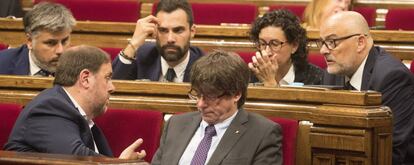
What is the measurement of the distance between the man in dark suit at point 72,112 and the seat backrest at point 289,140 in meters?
0.39

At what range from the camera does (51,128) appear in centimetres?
249

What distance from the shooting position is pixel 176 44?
3.50 m

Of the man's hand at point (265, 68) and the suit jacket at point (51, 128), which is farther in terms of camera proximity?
the man's hand at point (265, 68)

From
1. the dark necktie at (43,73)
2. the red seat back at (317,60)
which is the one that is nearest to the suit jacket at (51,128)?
the dark necktie at (43,73)

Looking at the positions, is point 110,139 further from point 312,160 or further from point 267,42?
point 267,42

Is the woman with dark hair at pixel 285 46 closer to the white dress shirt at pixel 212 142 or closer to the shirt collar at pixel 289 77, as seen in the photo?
the shirt collar at pixel 289 77

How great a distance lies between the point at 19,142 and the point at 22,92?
48 cm

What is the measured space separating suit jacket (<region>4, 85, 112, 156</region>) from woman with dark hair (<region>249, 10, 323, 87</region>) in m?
0.97

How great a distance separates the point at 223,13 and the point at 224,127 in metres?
2.34

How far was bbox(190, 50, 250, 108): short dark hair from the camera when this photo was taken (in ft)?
7.84

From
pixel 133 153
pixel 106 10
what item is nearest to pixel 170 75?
pixel 133 153

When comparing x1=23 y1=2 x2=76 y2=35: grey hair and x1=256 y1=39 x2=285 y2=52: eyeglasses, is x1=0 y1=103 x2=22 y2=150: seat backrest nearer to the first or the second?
x1=23 y1=2 x2=76 y2=35: grey hair

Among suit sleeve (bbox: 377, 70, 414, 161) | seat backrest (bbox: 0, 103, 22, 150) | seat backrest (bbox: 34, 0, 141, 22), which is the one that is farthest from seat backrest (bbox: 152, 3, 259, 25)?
seat backrest (bbox: 0, 103, 22, 150)

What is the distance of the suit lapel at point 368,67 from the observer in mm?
2927
